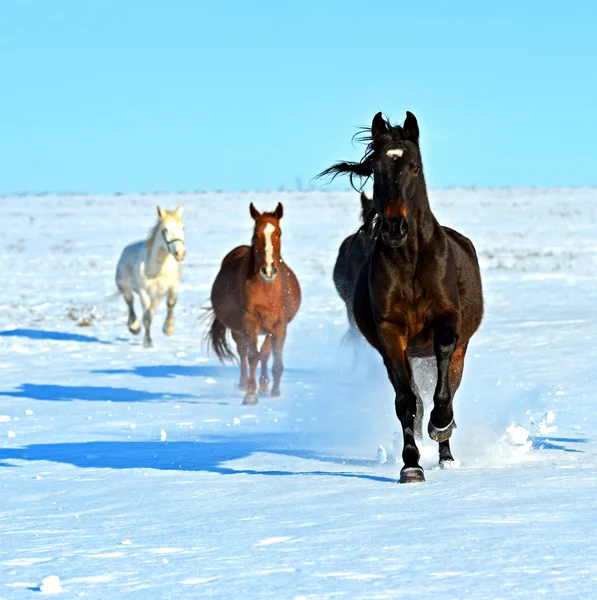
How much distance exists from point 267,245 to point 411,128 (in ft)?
15.8

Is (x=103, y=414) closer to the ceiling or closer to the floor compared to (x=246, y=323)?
closer to the floor

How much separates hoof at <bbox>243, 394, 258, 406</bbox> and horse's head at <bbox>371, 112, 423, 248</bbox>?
4695 millimetres

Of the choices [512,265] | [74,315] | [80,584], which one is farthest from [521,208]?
[80,584]

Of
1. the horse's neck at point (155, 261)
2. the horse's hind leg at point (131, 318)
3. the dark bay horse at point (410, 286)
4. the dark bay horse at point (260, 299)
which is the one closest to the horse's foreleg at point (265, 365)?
the dark bay horse at point (260, 299)

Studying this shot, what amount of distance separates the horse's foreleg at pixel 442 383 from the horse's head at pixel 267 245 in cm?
501

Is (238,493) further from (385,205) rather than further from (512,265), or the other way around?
(512,265)

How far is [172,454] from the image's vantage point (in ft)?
24.1

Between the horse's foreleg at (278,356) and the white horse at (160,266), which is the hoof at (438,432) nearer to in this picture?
the horse's foreleg at (278,356)

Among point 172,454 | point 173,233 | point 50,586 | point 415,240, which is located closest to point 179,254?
point 173,233

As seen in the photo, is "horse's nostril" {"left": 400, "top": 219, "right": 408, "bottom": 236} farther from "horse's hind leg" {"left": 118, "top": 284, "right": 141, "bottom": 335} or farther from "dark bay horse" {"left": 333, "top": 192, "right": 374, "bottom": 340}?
"horse's hind leg" {"left": 118, "top": 284, "right": 141, "bottom": 335}

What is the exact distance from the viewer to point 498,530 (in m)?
4.12

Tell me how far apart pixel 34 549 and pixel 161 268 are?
1229 cm

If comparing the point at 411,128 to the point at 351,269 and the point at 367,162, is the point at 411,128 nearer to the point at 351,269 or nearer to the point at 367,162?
the point at 367,162

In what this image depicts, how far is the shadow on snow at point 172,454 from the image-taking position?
665 cm
